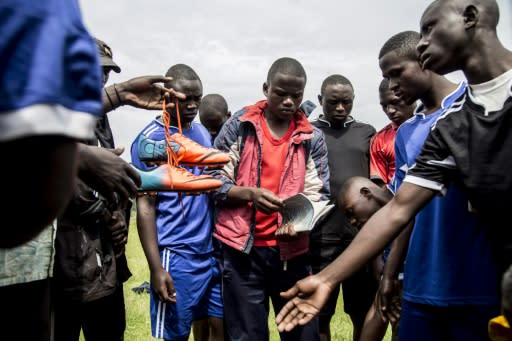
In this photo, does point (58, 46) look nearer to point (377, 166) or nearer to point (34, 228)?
point (34, 228)

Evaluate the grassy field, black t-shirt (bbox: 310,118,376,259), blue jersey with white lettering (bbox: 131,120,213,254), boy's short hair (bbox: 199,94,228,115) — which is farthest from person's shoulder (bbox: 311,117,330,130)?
boy's short hair (bbox: 199,94,228,115)

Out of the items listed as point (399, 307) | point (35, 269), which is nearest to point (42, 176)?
point (35, 269)

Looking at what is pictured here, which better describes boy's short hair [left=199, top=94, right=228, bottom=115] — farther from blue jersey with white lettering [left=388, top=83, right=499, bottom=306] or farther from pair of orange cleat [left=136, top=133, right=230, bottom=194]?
blue jersey with white lettering [left=388, top=83, right=499, bottom=306]

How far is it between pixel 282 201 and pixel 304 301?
3.78ft

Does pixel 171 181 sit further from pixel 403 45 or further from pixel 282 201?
pixel 403 45

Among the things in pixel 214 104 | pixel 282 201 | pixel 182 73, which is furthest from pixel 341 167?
pixel 214 104

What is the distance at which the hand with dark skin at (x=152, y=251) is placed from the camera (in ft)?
11.2

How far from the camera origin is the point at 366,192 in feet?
10.4

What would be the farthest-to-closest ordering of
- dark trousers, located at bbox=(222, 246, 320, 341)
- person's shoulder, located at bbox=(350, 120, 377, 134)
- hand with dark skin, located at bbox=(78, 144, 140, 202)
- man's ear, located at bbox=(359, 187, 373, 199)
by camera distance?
person's shoulder, located at bbox=(350, 120, 377, 134) → dark trousers, located at bbox=(222, 246, 320, 341) → man's ear, located at bbox=(359, 187, 373, 199) → hand with dark skin, located at bbox=(78, 144, 140, 202)

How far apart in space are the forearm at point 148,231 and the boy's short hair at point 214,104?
3.17 m

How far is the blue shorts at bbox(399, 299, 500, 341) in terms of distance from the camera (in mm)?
2170

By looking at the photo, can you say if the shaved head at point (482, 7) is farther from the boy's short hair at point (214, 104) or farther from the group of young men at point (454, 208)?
the boy's short hair at point (214, 104)

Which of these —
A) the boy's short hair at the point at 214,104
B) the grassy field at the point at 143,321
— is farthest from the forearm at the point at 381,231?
the boy's short hair at the point at 214,104

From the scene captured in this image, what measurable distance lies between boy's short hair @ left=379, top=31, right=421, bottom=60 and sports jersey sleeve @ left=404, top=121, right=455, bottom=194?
1061 mm
